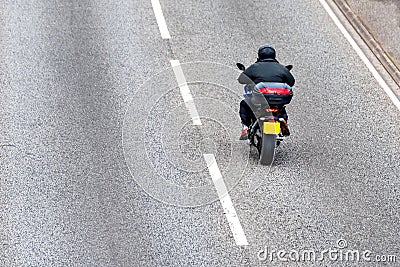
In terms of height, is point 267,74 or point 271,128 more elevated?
point 267,74

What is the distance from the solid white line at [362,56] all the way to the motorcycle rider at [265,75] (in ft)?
10.8

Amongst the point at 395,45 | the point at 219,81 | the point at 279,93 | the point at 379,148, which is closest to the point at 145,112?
the point at 219,81

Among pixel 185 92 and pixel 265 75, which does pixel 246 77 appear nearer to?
pixel 265 75

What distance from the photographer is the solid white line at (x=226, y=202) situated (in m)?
12.7

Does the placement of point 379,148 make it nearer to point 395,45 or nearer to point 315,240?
point 315,240

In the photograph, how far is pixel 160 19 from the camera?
19.9m

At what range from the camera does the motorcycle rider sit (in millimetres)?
14273

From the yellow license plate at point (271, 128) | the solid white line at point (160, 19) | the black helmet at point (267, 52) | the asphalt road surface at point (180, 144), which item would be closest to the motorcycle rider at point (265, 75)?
the black helmet at point (267, 52)

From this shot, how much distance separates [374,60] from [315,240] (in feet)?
22.7

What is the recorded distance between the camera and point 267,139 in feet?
46.4

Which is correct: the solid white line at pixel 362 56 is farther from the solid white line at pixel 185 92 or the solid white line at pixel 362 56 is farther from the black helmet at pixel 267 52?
the solid white line at pixel 185 92

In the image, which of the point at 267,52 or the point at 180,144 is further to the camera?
the point at 180,144

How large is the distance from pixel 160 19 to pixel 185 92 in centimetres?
355

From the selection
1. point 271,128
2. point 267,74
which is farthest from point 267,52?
point 271,128
